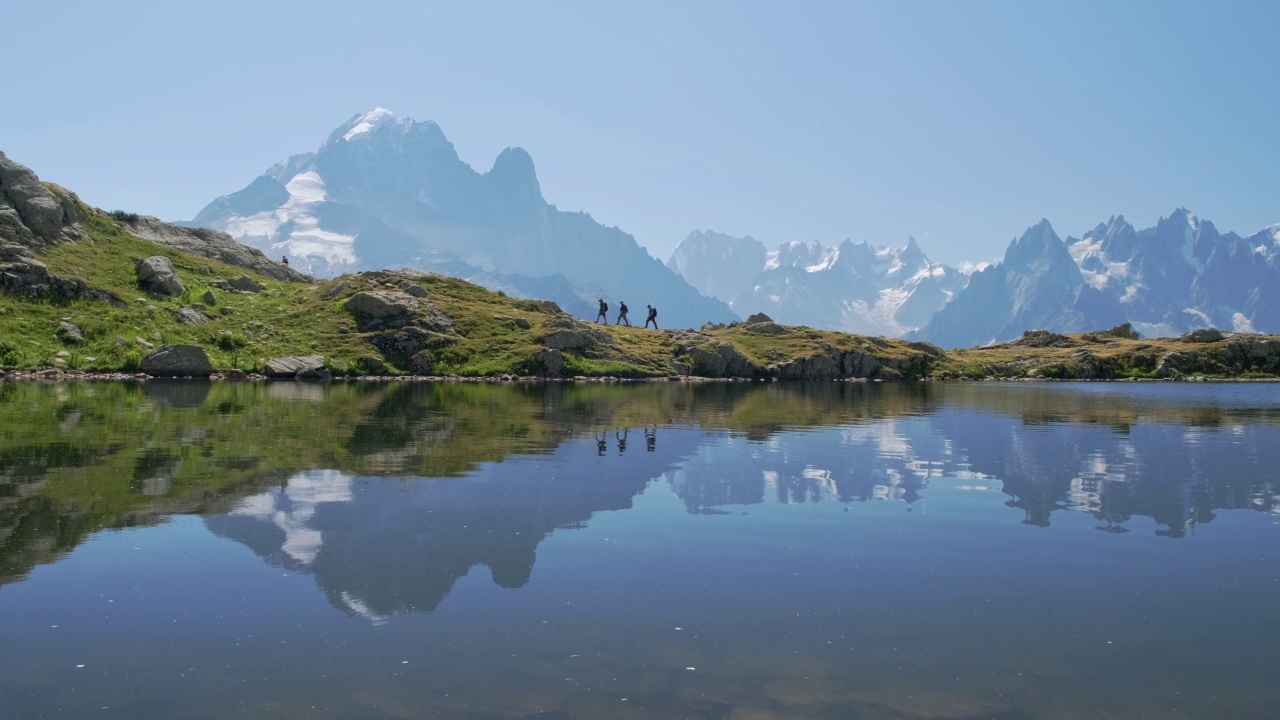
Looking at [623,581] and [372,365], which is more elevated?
[372,365]

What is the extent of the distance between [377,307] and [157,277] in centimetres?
2820

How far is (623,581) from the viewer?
61.1 feet

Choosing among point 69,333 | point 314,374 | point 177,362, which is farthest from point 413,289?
point 69,333

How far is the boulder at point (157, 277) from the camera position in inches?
4456

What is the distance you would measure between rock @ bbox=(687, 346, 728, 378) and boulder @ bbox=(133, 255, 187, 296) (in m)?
75.1

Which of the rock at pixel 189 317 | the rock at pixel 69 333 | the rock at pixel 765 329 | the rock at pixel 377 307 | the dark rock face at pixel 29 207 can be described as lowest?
the rock at pixel 69 333

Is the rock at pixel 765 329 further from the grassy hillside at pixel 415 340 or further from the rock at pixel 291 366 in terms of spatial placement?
the rock at pixel 291 366

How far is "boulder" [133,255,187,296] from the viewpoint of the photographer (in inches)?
4456

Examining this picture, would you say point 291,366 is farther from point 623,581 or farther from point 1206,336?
point 1206,336

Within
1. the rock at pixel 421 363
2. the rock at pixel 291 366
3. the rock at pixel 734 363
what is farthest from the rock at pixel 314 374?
the rock at pixel 734 363

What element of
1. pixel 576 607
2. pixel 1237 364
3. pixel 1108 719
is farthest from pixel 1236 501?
pixel 1237 364

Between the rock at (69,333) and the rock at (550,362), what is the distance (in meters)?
54.2

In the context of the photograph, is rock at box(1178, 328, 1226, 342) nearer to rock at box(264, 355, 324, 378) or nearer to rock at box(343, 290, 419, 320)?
rock at box(343, 290, 419, 320)

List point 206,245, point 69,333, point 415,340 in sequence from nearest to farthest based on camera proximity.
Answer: point 69,333 < point 415,340 < point 206,245
